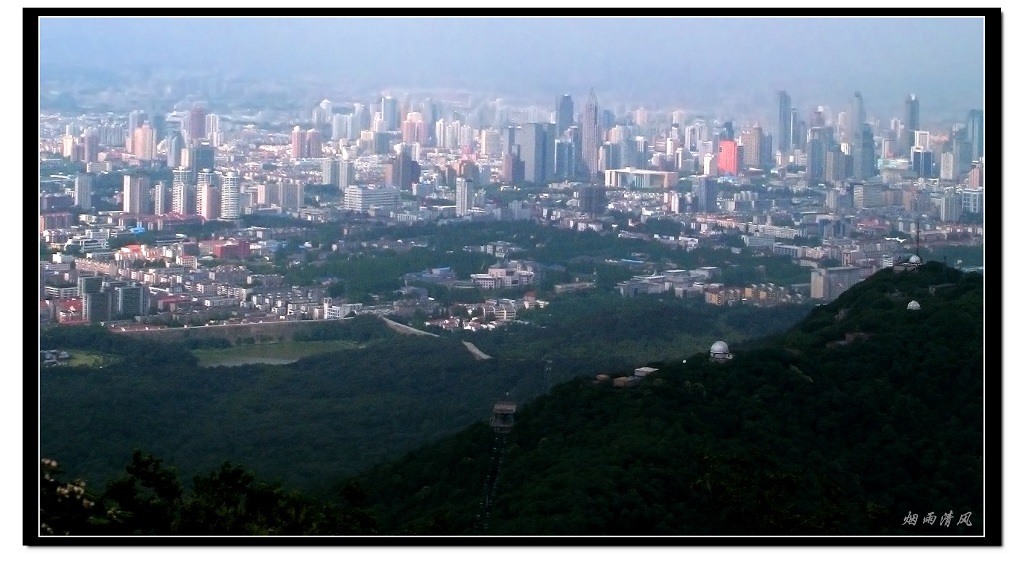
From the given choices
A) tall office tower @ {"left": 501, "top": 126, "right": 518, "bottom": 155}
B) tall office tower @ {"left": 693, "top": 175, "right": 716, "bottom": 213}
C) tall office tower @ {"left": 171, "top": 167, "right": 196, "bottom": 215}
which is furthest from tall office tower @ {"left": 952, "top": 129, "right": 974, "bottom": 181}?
tall office tower @ {"left": 171, "top": 167, "right": 196, "bottom": 215}

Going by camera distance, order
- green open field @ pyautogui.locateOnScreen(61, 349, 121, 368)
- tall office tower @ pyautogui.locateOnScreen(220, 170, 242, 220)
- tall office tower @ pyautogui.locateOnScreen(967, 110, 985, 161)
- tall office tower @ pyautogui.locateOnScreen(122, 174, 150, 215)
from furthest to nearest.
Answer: tall office tower @ pyautogui.locateOnScreen(220, 170, 242, 220) → tall office tower @ pyautogui.locateOnScreen(122, 174, 150, 215) → green open field @ pyautogui.locateOnScreen(61, 349, 121, 368) → tall office tower @ pyautogui.locateOnScreen(967, 110, 985, 161)

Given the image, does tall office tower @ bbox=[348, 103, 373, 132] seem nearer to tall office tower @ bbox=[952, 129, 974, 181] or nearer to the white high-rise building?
the white high-rise building

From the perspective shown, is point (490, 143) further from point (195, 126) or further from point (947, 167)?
point (947, 167)

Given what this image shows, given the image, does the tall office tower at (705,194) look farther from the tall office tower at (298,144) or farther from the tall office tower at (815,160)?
the tall office tower at (298,144)

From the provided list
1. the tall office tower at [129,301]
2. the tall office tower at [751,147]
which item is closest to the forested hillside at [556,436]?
the tall office tower at [129,301]

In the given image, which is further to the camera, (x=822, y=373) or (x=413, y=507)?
(x=822, y=373)
